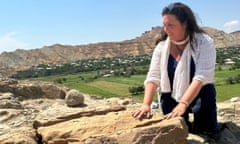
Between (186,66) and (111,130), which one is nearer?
(111,130)

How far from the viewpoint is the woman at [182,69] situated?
239 inches

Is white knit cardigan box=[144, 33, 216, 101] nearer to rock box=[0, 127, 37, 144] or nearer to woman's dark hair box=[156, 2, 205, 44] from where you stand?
woman's dark hair box=[156, 2, 205, 44]

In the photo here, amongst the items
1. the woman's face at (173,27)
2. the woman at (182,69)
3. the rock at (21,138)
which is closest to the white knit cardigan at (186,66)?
the woman at (182,69)

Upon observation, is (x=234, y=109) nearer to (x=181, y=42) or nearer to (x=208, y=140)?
(x=208, y=140)

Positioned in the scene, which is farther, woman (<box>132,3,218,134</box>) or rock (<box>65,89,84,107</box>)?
rock (<box>65,89,84,107</box>)

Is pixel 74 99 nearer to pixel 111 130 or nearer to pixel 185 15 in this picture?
pixel 111 130

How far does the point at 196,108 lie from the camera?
6422 mm

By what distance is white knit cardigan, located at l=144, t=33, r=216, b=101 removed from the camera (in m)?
6.07

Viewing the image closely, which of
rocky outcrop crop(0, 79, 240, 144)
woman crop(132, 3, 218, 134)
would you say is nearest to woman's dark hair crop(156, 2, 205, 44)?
woman crop(132, 3, 218, 134)

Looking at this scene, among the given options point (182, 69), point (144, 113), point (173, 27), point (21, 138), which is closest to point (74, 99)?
point (21, 138)

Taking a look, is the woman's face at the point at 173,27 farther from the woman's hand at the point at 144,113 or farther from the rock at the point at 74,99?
the rock at the point at 74,99

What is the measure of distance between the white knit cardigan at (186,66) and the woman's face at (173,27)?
176 millimetres

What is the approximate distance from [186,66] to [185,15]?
2.30ft

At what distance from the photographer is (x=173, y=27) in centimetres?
613
